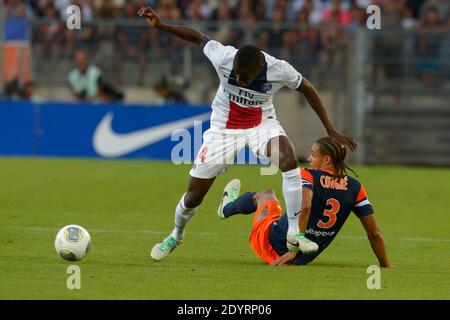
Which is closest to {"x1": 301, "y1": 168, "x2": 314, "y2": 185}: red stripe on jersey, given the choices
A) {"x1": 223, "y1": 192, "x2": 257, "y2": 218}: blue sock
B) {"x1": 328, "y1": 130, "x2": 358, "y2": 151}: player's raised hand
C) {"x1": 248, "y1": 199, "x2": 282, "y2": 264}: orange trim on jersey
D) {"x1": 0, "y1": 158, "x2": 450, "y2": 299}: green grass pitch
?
{"x1": 328, "y1": 130, "x2": 358, "y2": 151}: player's raised hand

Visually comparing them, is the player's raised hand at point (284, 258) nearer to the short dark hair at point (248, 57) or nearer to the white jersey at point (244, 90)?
the white jersey at point (244, 90)

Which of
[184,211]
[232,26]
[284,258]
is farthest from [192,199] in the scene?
[232,26]

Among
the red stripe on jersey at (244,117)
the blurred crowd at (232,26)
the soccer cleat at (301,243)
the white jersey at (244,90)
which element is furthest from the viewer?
the blurred crowd at (232,26)

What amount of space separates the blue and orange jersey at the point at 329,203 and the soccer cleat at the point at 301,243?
258mm

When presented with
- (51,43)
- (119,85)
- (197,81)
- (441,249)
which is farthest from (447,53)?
(441,249)

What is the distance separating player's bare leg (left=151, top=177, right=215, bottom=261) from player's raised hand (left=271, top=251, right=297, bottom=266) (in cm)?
98

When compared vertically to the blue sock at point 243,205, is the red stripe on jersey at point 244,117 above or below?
above

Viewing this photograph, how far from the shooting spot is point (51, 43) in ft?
76.6

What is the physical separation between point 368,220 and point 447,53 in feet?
44.7

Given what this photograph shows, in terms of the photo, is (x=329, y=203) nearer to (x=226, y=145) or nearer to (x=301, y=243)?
(x=301, y=243)

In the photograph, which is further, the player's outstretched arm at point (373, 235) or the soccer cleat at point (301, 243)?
the player's outstretched arm at point (373, 235)

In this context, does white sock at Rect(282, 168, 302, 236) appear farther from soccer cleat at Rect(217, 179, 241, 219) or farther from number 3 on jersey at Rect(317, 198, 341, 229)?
soccer cleat at Rect(217, 179, 241, 219)

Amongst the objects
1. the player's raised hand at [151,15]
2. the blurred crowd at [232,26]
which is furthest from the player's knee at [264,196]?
Answer: the blurred crowd at [232,26]

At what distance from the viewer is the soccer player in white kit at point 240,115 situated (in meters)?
9.90
